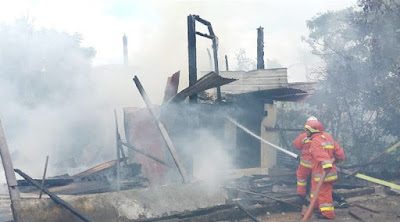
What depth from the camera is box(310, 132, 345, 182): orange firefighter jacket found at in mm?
6434

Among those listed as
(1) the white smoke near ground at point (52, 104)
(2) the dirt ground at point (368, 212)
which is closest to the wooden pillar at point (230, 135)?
(2) the dirt ground at point (368, 212)

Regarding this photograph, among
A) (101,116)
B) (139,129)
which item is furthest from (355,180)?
(101,116)

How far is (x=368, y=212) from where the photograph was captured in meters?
6.99

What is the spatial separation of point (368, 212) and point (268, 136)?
451 centimetres

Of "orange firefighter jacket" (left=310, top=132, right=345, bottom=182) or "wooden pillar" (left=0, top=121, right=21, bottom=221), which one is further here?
"orange firefighter jacket" (left=310, top=132, right=345, bottom=182)

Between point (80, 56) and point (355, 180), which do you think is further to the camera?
point (80, 56)

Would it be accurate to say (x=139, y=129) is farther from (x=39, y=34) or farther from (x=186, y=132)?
(x=39, y=34)

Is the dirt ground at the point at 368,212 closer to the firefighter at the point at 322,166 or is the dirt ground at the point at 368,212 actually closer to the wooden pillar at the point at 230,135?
the firefighter at the point at 322,166

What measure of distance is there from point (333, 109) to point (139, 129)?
7.67 metres

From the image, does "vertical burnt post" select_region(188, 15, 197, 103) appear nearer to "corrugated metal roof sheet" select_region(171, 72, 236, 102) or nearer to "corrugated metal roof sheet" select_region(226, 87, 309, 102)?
"corrugated metal roof sheet" select_region(171, 72, 236, 102)

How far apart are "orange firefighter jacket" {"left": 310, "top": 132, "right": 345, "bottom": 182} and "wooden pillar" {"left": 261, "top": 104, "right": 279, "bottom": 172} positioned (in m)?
4.32

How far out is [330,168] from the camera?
6.26 meters

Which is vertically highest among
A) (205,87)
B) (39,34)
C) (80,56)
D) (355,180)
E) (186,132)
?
(39,34)

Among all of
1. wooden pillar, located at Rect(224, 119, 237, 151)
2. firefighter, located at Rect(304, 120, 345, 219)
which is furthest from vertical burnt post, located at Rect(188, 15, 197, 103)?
firefighter, located at Rect(304, 120, 345, 219)
